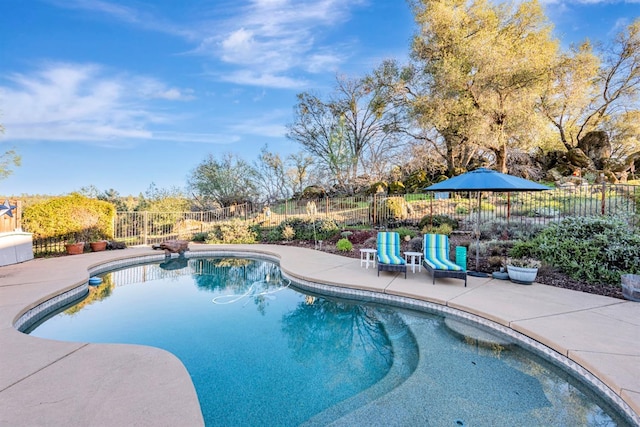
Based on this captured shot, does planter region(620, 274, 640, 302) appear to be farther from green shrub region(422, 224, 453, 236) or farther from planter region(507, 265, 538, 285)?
green shrub region(422, 224, 453, 236)

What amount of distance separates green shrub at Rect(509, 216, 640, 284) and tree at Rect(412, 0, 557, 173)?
29.5ft

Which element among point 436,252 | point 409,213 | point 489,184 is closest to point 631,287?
point 489,184

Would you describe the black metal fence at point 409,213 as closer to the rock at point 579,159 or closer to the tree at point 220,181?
the tree at point 220,181

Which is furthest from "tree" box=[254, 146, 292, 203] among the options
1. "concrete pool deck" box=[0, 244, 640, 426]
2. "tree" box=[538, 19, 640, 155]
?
"tree" box=[538, 19, 640, 155]

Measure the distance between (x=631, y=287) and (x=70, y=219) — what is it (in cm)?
1387

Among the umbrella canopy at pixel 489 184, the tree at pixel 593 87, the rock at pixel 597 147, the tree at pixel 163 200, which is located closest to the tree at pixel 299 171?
the tree at pixel 163 200

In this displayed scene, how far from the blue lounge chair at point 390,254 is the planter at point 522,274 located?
6.36ft

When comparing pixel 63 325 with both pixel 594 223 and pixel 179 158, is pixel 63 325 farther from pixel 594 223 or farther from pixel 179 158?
pixel 179 158

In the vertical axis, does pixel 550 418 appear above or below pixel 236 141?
below

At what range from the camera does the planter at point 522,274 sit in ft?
17.0

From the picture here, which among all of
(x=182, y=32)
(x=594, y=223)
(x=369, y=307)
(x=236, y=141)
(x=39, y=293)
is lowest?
(x=369, y=307)

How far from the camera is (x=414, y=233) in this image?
952 centimetres

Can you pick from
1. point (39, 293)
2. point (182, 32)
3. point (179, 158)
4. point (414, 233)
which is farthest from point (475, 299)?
point (179, 158)

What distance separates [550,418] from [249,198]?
1825 cm
